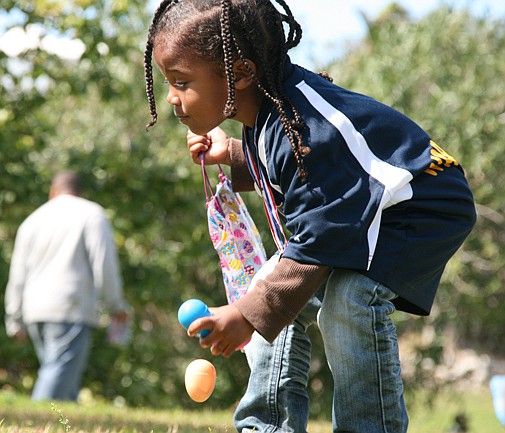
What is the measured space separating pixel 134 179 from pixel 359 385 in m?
6.19

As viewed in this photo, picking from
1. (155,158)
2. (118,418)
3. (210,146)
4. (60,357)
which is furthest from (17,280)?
(210,146)

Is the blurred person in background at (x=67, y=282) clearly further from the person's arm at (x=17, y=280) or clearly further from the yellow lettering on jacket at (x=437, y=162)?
the yellow lettering on jacket at (x=437, y=162)

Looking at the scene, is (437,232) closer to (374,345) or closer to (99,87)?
(374,345)

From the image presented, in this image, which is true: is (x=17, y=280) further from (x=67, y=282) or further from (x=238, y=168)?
(x=238, y=168)

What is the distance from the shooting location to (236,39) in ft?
8.98

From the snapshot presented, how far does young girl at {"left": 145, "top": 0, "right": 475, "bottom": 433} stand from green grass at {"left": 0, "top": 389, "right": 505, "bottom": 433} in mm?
631

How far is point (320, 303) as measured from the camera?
3.02 m

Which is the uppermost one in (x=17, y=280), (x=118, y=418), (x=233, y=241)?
(x=233, y=241)

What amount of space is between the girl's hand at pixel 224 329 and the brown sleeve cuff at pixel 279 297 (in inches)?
1.0

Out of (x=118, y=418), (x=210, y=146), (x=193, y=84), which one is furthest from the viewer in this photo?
(x=118, y=418)

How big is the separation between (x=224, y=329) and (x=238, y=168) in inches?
34.6

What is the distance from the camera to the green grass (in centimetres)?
363

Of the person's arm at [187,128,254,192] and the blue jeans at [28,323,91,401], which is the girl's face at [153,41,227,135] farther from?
the blue jeans at [28,323,91,401]

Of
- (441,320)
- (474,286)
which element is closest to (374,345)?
(441,320)
